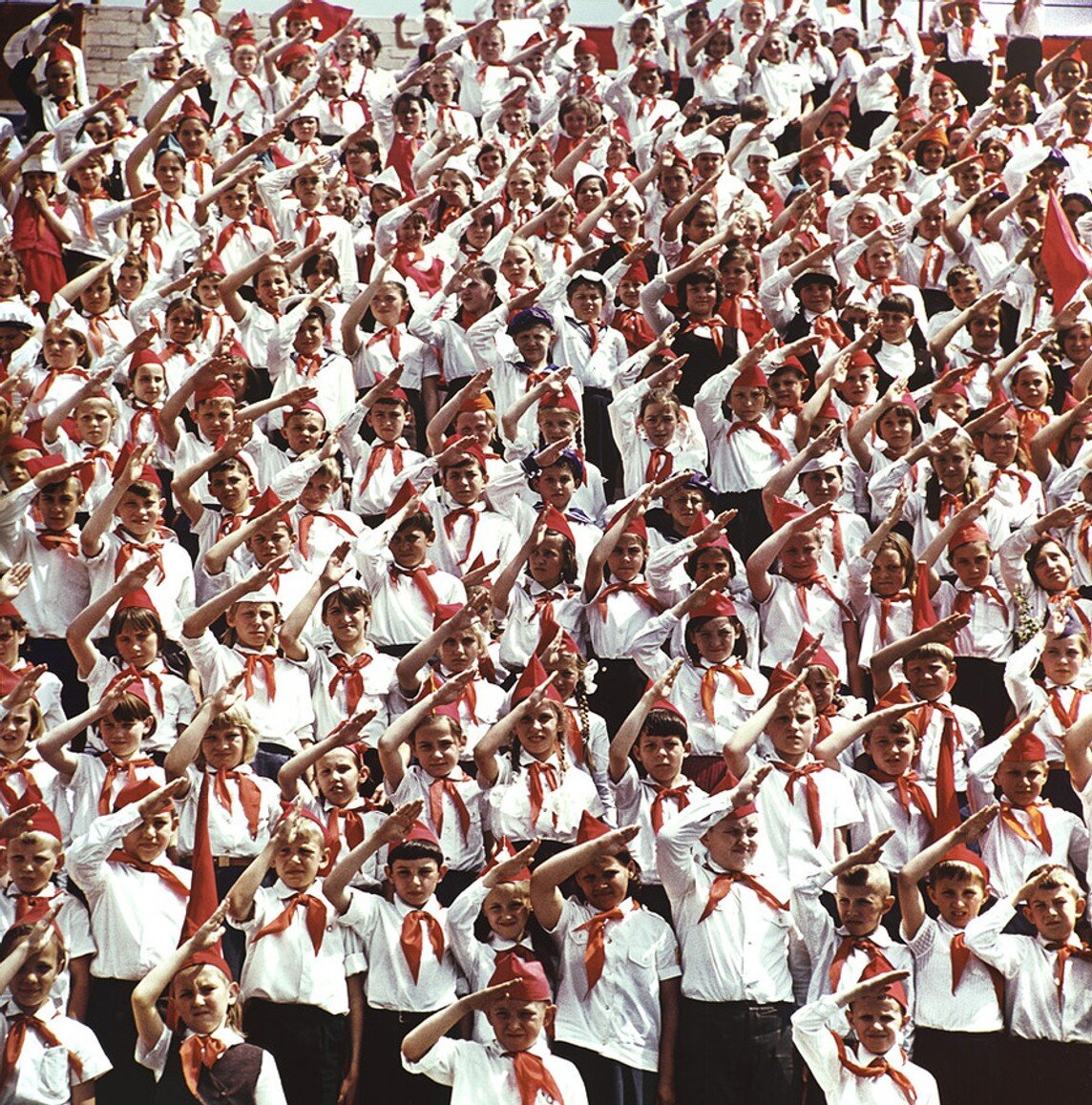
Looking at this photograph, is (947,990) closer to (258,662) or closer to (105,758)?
(258,662)

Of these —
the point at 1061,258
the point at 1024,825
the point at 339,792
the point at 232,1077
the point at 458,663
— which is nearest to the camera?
the point at 232,1077

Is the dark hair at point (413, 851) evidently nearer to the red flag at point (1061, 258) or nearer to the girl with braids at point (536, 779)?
the girl with braids at point (536, 779)

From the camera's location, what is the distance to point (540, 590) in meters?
6.98

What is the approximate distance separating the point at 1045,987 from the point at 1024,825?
1.96 ft

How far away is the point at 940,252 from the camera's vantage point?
30.8 ft

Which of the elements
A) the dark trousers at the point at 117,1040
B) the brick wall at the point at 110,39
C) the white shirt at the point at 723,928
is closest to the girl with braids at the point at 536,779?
the white shirt at the point at 723,928

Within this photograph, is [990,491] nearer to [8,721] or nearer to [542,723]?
[542,723]

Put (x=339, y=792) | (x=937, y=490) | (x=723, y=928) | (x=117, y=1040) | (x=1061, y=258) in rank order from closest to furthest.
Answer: (x=117, y=1040)
(x=723, y=928)
(x=339, y=792)
(x=937, y=490)
(x=1061, y=258)

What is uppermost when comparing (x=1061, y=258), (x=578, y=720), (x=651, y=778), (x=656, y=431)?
(x=1061, y=258)

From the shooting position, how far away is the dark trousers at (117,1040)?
543 cm

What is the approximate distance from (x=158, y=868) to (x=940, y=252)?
5299 mm

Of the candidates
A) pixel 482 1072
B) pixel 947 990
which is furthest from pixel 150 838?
pixel 947 990

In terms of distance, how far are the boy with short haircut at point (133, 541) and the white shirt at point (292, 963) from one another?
154 cm

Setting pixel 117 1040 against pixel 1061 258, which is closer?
pixel 117 1040
